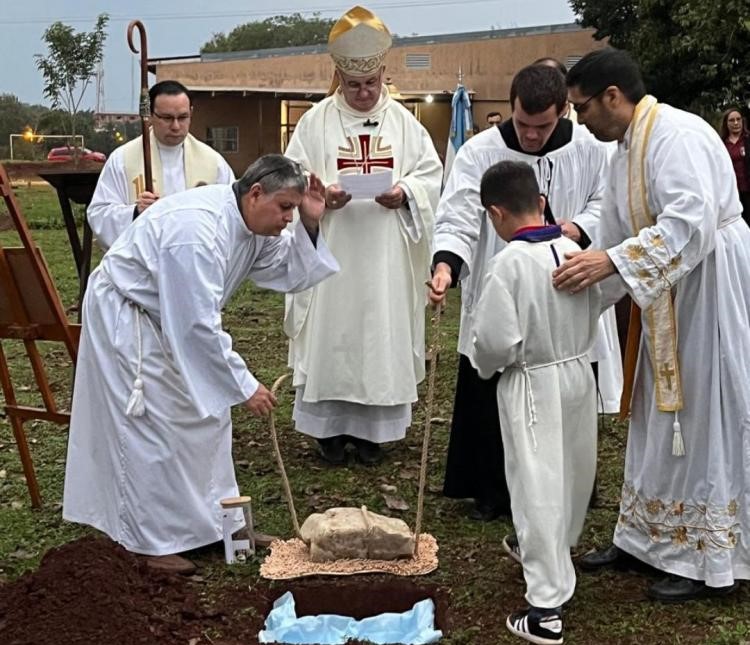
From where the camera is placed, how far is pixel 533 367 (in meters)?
3.83

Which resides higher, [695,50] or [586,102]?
[695,50]

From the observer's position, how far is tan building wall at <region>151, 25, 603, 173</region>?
29938 mm

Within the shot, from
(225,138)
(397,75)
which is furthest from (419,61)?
(225,138)

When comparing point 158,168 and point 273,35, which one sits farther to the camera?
point 273,35

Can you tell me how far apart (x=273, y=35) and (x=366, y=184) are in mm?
76969

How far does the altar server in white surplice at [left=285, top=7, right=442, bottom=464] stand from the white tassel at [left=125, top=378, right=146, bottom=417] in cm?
181

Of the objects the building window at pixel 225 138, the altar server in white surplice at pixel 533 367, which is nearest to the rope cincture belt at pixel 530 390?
the altar server in white surplice at pixel 533 367

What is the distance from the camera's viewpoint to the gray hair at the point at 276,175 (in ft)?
14.1

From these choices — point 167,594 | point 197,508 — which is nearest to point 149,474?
point 197,508

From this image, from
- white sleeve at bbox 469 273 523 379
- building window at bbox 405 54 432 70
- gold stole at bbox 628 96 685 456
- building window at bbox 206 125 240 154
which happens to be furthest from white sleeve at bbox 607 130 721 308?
building window at bbox 405 54 432 70

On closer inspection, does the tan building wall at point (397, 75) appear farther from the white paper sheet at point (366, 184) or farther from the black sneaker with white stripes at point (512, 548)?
the black sneaker with white stripes at point (512, 548)

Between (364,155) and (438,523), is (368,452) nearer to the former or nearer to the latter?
(438,523)

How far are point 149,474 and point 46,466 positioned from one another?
199 cm

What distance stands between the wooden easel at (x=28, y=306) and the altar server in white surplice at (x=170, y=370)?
53cm
